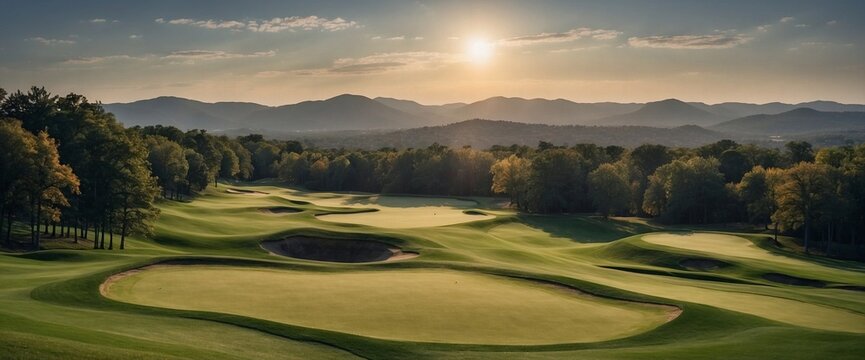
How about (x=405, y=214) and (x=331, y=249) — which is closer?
(x=331, y=249)

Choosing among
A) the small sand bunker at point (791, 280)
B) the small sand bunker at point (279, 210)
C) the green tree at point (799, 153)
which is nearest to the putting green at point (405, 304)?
the small sand bunker at point (791, 280)

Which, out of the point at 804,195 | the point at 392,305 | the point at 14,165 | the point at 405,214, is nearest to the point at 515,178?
the point at 405,214

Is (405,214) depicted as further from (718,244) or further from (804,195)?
(804,195)

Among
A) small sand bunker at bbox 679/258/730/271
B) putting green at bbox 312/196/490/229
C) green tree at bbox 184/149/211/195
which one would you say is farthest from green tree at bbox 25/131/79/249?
green tree at bbox 184/149/211/195

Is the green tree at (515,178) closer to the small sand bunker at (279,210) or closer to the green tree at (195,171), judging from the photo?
the small sand bunker at (279,210)

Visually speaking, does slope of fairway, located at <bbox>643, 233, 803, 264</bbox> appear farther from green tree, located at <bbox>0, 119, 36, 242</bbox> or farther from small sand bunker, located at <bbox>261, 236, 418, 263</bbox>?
green tree, located at <bbox>0, 119, 36, 242</bbox>
